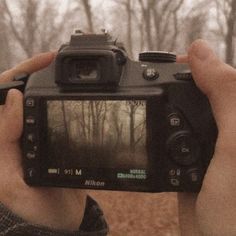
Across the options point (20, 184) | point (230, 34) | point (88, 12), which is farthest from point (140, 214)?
point (88, 12)

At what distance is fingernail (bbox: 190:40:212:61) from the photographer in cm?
77

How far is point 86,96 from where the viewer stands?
83 centimetres

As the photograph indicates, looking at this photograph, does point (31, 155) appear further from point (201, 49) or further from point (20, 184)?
point (201, 49)

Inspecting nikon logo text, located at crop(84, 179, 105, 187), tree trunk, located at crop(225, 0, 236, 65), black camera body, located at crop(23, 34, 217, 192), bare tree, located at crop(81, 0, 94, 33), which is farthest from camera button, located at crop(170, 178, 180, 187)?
bare tree, located at crop(81, 0, 94, 33)

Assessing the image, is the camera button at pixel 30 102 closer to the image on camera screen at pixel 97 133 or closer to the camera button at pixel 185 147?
the image on camera screen at pixel 97 133

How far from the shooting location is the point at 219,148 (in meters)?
0.74

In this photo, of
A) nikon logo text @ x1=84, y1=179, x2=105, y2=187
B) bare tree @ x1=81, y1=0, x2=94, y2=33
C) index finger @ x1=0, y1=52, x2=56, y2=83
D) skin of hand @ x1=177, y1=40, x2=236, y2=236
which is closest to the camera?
skin of hand @ x1=177, y1=40, x2=236, y2=236

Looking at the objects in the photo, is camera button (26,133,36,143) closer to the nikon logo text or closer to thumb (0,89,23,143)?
thumb (0,89,23,143)

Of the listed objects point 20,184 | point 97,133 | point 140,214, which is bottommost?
point 140,214

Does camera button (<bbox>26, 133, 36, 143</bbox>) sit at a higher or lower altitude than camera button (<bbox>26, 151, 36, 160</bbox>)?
higher

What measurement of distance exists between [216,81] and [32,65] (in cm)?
40

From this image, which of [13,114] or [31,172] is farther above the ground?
[13,114]

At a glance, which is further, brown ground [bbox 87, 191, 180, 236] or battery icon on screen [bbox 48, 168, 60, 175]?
brown ground [bbox 87, 191, 180, 236]

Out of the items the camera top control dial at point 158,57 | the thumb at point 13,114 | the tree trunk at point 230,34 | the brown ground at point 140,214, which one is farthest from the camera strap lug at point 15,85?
the tree trunk at point 230,34
